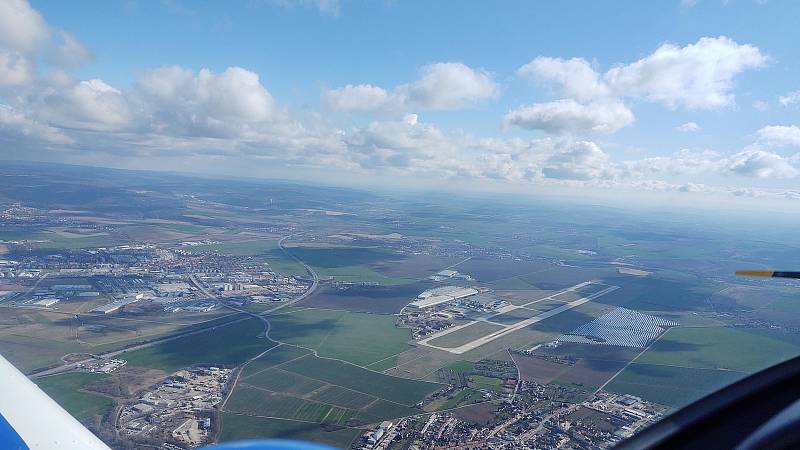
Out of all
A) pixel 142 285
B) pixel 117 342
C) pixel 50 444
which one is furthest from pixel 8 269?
pixel 50 444

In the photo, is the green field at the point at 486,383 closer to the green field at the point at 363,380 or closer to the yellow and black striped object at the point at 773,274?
the green field at the point at 363,380

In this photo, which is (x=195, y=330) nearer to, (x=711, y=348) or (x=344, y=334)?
(x=344, y=334)

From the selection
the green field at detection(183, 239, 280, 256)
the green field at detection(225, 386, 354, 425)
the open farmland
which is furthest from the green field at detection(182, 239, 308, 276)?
the green field at detection(225, 386, 354, 425)

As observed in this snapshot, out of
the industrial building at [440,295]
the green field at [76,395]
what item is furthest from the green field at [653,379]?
the green field at [76,395]

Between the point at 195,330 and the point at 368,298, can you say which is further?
the point at 368,298

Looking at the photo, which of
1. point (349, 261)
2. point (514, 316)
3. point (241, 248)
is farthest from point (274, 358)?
point (241, 248)

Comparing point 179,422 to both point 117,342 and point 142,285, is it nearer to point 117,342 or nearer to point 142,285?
point 117,342
